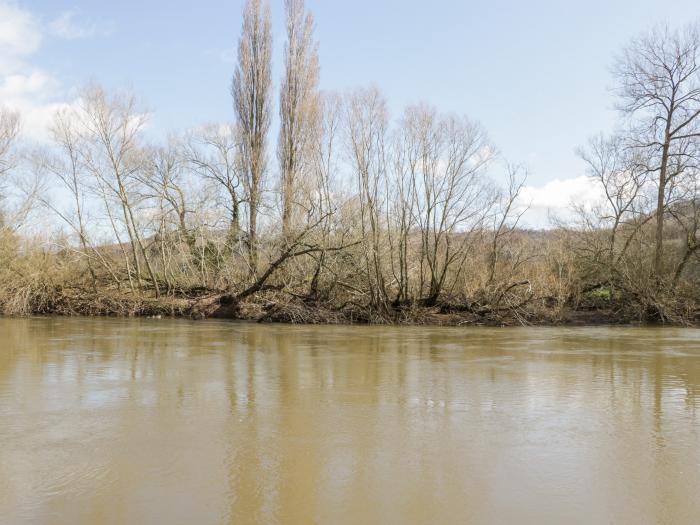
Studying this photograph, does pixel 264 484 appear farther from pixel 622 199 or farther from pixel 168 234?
pixel 622 199

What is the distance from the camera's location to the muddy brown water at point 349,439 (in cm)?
376

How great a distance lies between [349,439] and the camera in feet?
17.3

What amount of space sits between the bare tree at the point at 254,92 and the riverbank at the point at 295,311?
448cm

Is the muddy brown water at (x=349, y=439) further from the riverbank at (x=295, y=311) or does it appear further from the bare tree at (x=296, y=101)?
the bare tree at (x=296, y=101)

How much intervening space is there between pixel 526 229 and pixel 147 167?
46.2 feet

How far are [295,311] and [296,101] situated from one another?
8.98 metres

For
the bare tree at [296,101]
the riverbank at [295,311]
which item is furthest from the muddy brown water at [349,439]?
the bare tree at [296,101]

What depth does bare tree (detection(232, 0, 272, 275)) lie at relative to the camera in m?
22.8

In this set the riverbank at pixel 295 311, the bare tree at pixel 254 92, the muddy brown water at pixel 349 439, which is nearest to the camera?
the muddy brown water at pixel 349 439

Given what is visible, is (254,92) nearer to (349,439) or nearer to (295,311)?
(295,311)

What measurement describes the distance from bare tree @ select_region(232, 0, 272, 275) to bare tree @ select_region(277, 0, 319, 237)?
107 centimetres

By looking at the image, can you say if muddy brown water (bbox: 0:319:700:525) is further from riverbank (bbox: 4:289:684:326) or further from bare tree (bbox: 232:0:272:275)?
bare tree (bbox: 232:0:272:275)

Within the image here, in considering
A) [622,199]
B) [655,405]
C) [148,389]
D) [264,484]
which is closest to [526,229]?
[622,199]

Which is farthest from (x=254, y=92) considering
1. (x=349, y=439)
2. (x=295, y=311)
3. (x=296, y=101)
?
(x=349, y=439)
